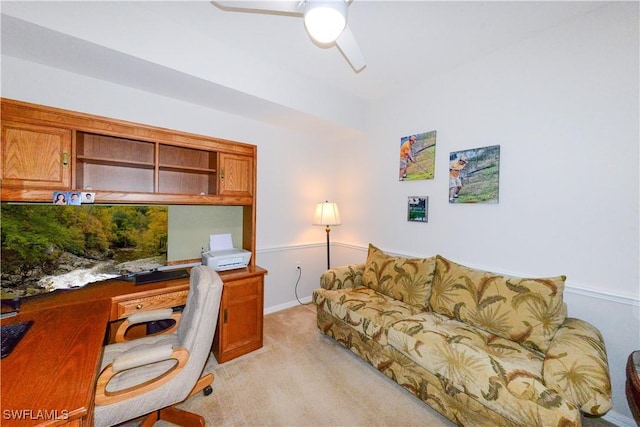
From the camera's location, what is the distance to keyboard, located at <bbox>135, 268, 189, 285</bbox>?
2.04 metres

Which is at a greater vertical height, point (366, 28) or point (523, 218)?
point (366, 28)

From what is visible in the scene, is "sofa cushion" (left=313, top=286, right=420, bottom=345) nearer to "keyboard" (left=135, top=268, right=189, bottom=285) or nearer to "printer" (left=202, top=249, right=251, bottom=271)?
"printer" (left=202, top=249, right=251, bottom=271)

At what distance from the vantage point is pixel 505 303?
1.84 m

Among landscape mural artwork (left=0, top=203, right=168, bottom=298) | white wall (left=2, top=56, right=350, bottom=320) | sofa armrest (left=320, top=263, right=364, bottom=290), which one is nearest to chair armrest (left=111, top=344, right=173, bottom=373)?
landscape mural artwork (left=0, top=203, right=168, bottom=298)

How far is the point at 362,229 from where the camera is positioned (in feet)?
11.4

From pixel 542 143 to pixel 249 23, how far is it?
2.52 metres

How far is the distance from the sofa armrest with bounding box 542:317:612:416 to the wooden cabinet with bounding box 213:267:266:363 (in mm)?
2116

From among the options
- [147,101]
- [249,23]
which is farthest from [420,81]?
[147,101]

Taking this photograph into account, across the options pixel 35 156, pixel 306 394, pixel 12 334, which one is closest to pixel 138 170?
pixel 35 156

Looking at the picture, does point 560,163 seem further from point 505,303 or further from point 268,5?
point 268,5

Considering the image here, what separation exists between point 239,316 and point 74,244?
54.2 inches

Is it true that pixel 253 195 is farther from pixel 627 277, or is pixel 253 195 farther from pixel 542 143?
pixel 627 277

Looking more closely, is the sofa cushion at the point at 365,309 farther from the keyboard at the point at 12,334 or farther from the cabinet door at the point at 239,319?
the keyboard at the point at 12,334

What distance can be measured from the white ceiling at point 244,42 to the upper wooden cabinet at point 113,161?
456 mm
